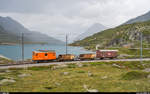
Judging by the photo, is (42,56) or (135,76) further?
(42,56)

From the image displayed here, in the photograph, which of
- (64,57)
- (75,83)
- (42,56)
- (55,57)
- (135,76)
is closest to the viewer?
(75,83)

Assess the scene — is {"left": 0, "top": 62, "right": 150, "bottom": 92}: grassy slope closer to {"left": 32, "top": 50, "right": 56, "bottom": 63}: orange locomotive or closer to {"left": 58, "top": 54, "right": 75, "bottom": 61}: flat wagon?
{"left": 32, "top": 50, "right": 56, "bottom": 63}: orange locomotive

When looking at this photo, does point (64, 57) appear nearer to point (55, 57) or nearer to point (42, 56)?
point (55, 57)

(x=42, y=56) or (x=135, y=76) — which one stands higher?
(x=42, y=56)

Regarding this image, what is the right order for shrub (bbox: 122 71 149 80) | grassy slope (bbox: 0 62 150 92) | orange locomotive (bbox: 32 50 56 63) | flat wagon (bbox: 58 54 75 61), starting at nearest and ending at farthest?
grassy slope (bbox: 0 62 150 92)
shrub (bbox: 122 71 149 80)
orange locomotive (bbox: 32 50 56 63)
flat wagon (bbox: 58 54 75 61)

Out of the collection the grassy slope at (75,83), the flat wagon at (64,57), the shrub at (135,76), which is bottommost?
the grassy slope at (75,83)

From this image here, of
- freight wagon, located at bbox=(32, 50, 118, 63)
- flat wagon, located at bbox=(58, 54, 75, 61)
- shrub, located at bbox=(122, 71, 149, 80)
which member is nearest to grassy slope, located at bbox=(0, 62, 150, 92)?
shrub, located at bbox=(122, 71, 149, 80)

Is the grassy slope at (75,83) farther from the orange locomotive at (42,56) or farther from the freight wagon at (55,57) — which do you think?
the freight wagon at (55,57)

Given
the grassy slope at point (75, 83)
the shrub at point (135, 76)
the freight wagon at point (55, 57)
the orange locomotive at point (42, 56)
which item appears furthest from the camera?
the freight wagon at point (55, 57)

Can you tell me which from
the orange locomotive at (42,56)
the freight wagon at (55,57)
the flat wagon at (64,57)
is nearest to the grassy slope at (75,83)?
the orange locomotive at (42,56)

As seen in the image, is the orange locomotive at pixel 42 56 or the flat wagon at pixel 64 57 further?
the flat wagon at pixel 64 57

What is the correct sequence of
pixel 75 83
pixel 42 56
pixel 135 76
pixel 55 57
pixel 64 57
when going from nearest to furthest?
pixel 75 83 < pixel 135 76 < pixel 42 56 < pixel 55 57 < pixel 64 57

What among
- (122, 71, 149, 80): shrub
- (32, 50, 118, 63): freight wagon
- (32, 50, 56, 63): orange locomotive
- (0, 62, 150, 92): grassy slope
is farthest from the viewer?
(32, 50, 118, 63): freight wagon

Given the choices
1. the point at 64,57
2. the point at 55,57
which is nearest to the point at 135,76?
the point at 64,57
